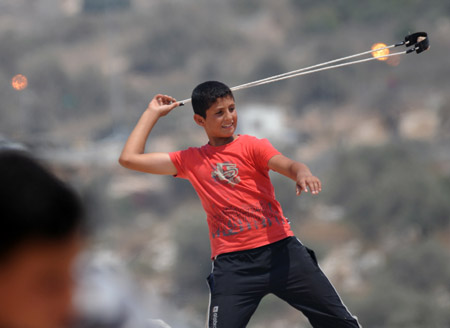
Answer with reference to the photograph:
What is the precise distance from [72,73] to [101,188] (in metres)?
14.4

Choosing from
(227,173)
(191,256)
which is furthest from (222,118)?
(191,256)

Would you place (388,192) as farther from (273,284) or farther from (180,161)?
(273,284)

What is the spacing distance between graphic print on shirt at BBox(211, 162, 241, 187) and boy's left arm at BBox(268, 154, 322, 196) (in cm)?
15

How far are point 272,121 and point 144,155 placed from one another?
37427 mm

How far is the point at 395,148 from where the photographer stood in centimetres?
3378

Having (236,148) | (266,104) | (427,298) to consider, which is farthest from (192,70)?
(236,148)

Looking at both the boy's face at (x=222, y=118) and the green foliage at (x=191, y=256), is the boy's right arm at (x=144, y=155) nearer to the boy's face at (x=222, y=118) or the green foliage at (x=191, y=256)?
the boy's face at (x=222, y=118)

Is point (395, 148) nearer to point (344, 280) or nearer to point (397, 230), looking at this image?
point (397, 230)

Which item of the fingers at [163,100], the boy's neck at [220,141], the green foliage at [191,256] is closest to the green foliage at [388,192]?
the green foliage at [191,256]

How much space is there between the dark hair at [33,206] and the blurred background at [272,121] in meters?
18.3

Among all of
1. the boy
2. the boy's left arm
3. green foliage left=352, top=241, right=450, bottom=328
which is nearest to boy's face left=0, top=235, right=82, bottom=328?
the boy's left arm

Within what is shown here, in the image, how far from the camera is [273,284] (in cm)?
299

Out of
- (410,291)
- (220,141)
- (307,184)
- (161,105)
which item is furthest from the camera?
(410,291)

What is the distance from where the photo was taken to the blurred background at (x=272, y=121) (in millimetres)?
28234
